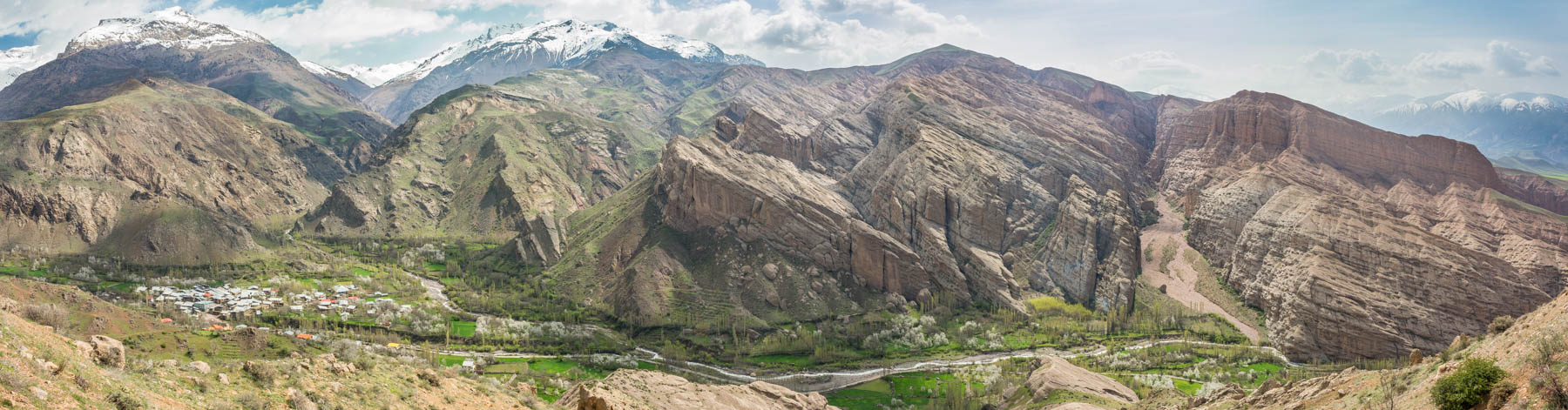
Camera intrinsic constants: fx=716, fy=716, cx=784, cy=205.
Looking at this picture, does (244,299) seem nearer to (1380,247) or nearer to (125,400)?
(125,400)

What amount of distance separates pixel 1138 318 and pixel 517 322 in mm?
139073

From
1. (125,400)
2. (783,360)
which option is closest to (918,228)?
(783,360)

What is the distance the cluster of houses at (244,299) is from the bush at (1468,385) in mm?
176068

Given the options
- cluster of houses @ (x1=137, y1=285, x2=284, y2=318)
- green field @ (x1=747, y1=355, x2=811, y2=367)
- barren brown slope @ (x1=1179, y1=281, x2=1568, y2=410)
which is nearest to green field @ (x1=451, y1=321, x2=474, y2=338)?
cluster of houses @ (x1=137, y1=285, x2=284, y2=318)

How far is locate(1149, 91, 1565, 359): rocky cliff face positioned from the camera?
444 ft

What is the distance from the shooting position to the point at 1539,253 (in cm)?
15062

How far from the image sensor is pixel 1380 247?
147000mm

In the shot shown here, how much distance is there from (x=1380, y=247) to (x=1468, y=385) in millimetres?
A: 150145

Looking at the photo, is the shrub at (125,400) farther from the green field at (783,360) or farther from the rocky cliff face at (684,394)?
the green field at (783,360)

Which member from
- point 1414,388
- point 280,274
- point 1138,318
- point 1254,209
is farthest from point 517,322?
point 1254,209

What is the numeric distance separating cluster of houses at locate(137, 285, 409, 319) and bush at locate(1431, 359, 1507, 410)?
176068 mm

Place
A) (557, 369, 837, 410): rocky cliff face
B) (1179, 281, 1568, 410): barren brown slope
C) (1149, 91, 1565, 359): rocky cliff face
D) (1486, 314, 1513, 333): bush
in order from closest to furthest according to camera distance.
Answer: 1. (1179, 281, 1568, 410): barren brown slope
2. (1486, 314, 1513, 333): bush
3. (557, 369, 837, 410): rocky cliff face
4. (1149, 91, 1565, 359): rocky cliff face

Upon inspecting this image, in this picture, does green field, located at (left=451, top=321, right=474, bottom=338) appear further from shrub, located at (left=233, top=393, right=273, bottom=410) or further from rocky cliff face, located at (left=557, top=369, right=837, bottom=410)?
shrub, located at (left=233, top=393, right=273, bottom=410)

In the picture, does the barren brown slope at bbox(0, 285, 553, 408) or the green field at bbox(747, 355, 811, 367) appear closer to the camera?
the barren brown slope at bbox(0, 285, 553, 408)
